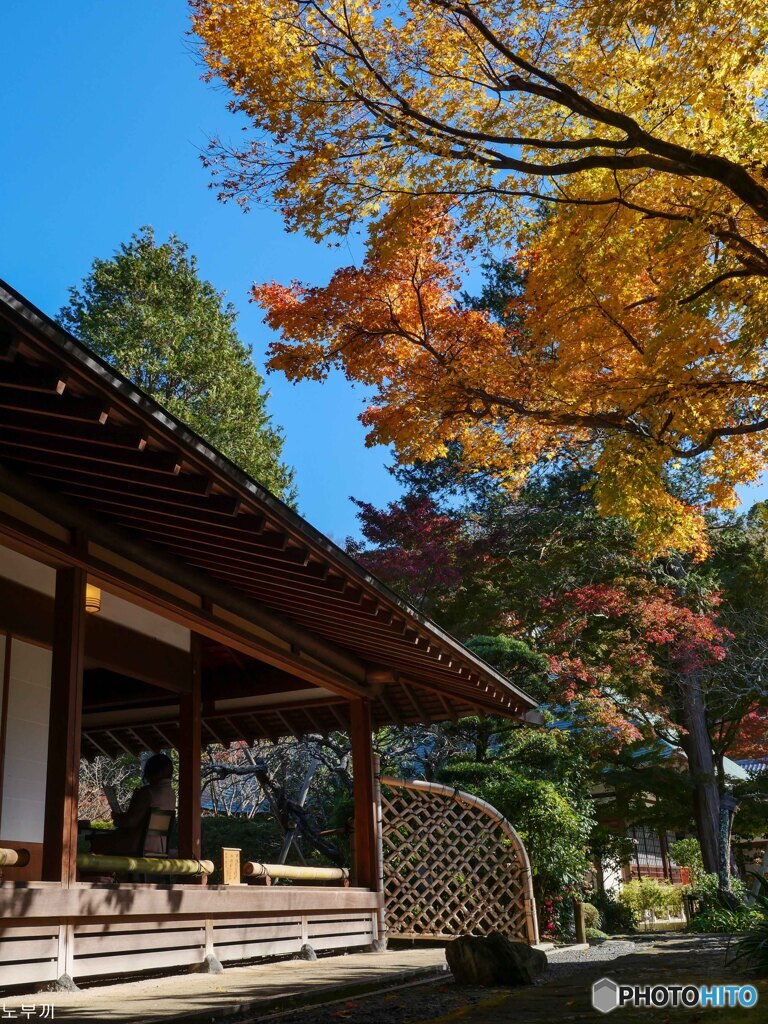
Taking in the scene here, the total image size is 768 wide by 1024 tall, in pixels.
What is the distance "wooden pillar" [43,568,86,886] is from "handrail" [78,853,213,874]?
50cm

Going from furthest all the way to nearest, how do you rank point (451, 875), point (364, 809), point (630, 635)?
point (630, 635) → point (451, 875) → point (364, 809)

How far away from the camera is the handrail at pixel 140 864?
17.4 feet

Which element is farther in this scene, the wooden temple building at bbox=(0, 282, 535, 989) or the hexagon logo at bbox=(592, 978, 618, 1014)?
the wooden temple building at bbox=(0, 282, 535, 989)

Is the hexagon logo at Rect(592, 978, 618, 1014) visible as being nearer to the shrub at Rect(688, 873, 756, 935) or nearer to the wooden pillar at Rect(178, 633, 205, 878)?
the wooden pillar at Rect(178, 633, 205, 878)

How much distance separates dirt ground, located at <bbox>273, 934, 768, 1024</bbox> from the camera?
3.33 metres

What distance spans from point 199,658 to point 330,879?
257 cm

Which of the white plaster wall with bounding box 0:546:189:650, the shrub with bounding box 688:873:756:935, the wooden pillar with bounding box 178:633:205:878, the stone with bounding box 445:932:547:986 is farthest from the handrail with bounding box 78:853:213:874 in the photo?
the shrub with bounding box 688:873:756:935

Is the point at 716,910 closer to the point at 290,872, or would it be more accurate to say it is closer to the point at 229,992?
the point at 290,872

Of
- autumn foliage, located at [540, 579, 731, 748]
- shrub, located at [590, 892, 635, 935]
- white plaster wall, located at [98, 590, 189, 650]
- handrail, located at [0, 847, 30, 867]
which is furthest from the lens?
autumn foliage, located at [540, 579, 731, 748]

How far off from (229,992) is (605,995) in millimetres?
2123

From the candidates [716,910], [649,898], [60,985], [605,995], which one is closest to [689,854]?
[649,898]

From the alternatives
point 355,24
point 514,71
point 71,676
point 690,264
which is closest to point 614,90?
point 514,71

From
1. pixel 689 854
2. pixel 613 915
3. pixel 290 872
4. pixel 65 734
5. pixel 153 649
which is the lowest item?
pixel 613 915

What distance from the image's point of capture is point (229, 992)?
4.88 m
